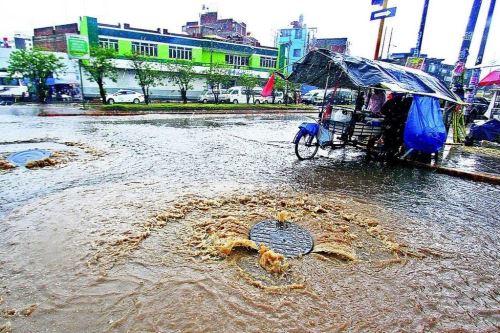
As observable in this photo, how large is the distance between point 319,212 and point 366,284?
1990mm

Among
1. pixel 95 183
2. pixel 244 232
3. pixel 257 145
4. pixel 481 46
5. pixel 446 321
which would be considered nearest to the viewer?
pixel 446 321

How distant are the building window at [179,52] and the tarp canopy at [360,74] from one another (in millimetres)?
33827

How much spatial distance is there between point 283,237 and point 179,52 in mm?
42018

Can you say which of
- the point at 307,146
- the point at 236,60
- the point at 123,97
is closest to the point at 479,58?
the point at 307,146

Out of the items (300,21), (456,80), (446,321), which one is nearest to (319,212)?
(446,321)

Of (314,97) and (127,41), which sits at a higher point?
(127,41)

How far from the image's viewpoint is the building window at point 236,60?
150ft

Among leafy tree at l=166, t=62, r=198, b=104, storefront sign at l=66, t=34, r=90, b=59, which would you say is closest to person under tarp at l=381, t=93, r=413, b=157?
storefront sign at l=66, t=34, r=90, b=59

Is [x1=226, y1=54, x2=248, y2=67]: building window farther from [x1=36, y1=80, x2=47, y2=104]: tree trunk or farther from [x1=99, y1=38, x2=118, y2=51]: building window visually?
[x1=36, y1=80, x2=47, y2=104]: tree trunk

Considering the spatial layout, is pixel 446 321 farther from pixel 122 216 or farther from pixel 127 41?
pixel 127 41

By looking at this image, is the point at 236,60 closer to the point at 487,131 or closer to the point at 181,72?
the point at 181,72

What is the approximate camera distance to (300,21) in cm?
6594

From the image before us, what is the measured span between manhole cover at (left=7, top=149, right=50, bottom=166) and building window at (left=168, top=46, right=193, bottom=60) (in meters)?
35.8

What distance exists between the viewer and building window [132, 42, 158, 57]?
38.3 metres
